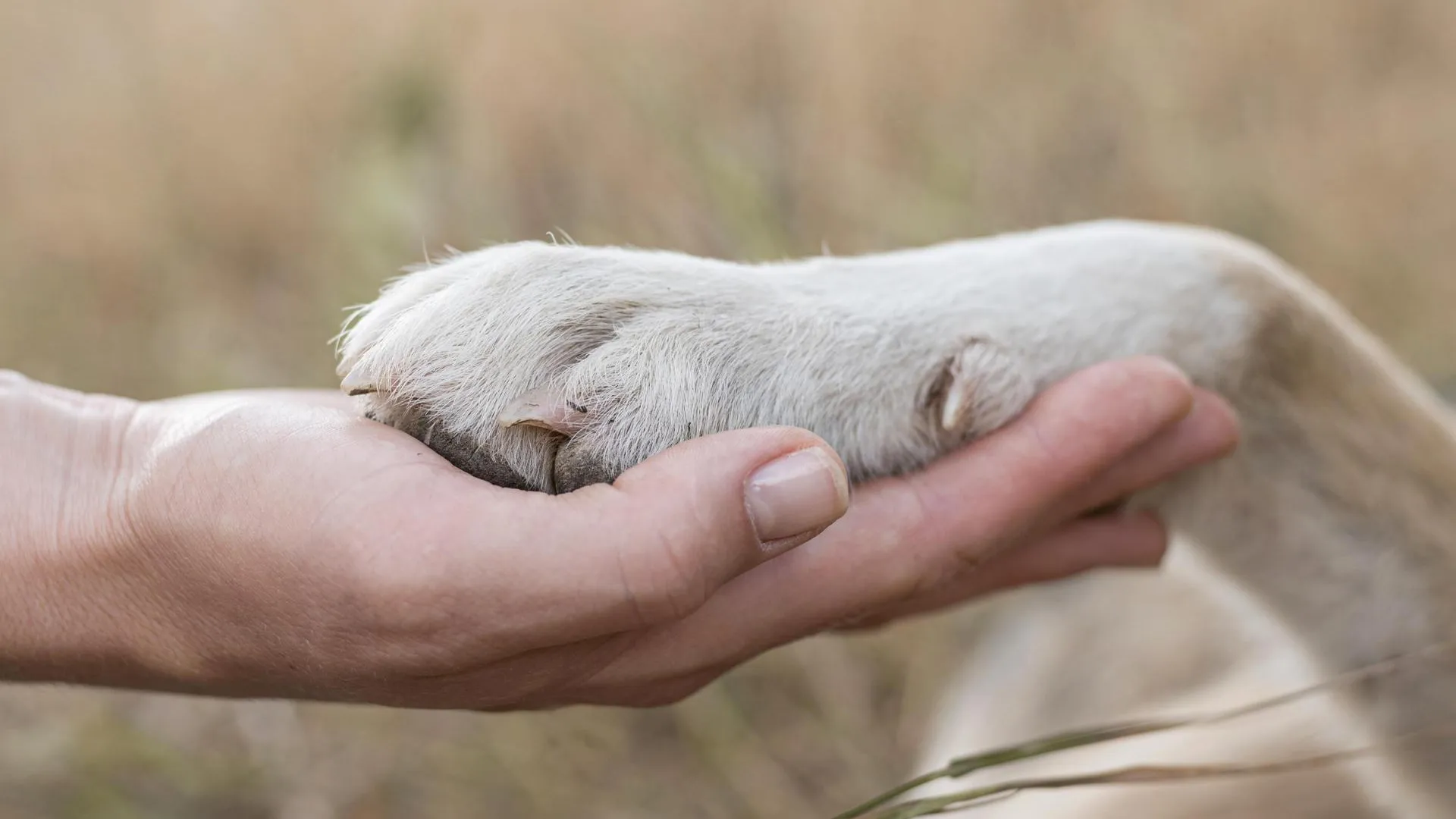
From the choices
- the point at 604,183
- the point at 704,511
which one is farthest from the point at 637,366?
the point at 604,183

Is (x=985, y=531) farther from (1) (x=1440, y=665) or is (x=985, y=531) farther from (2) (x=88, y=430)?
(2) (x=88, y=430)

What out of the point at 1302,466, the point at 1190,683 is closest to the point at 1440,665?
the point at 1302,466

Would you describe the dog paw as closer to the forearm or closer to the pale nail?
the pale nail

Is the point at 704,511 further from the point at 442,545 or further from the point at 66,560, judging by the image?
the point at 66,560

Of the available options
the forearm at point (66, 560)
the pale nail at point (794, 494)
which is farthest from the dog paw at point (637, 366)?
the forearm at point (66, 560)

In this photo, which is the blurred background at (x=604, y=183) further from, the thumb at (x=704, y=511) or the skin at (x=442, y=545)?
the thumb at (x=704, y=511)

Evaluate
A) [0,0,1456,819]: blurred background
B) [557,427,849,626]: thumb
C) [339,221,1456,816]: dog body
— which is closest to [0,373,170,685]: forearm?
[339,221,1456,816]: dog body

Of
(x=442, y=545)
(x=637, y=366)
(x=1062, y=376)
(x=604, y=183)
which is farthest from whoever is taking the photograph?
(x=604, y=183)

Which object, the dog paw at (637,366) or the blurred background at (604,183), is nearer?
the dog paw at (637,366)
